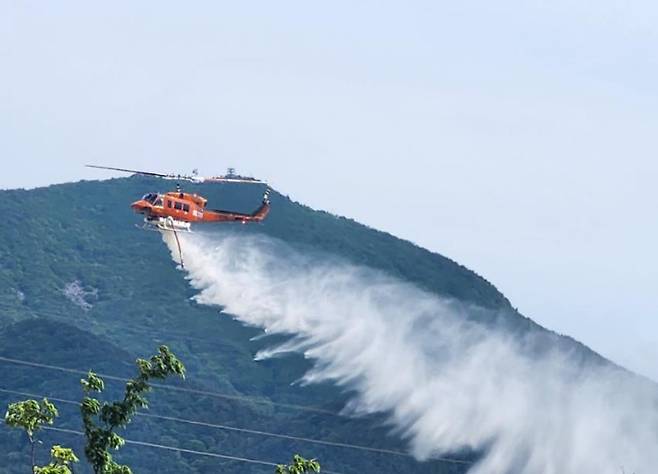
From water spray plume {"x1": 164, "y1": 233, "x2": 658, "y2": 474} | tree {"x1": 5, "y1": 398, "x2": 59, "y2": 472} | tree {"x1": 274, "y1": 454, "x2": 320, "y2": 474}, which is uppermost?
water spray plume {"x1": 164, "y1": 233, "x2": 658, "y2": 474}

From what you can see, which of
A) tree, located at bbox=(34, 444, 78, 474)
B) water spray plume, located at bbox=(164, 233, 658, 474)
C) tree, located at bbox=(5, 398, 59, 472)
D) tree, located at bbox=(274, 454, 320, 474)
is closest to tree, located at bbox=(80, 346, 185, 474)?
tree, located at bbox=(5, 398, 59, 472)

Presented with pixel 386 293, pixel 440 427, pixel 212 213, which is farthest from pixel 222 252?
pixel 440 427

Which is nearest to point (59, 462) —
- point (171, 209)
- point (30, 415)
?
point (30, 415)

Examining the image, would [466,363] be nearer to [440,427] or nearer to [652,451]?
[440,427]

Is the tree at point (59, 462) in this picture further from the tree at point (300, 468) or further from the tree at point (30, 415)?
the tree at point (300, 468)

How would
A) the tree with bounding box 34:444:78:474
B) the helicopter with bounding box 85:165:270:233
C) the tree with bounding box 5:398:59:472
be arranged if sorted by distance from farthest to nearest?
the helicopter with bounding box 85:165:270:233 → the tree with bounding box 5:398:59:472 → the tree with bounding box 34:444:78:474

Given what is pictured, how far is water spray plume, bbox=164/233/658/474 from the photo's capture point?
170 m

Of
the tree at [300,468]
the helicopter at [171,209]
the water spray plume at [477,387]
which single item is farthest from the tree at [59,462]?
the water spray plume at [477,387]

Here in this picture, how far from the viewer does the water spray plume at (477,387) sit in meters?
170

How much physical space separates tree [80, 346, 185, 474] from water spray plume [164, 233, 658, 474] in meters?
106

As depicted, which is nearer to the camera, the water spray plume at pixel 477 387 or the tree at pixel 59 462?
the tree at pixel 59 462

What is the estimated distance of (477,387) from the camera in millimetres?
181875

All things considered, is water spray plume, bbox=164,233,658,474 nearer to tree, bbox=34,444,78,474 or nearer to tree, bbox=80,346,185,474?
tree, bbox=80,346,185,474

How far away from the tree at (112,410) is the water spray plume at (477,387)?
348 ft
